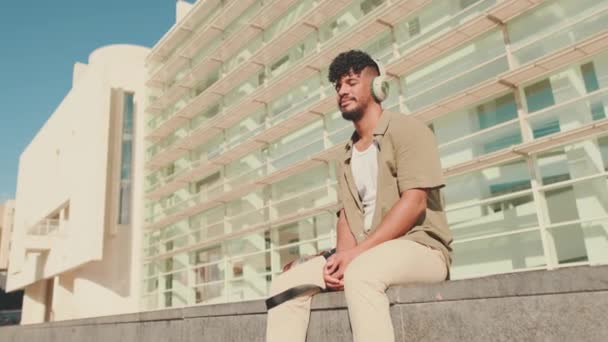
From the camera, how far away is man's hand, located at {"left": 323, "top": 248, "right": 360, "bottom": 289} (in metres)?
2.56

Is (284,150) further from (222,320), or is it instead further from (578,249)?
(222,320)

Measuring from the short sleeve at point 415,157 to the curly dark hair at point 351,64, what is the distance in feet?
1.70

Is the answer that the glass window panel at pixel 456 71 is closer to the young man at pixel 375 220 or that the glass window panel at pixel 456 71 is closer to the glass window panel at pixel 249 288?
the glass window panel at pixel 249 288

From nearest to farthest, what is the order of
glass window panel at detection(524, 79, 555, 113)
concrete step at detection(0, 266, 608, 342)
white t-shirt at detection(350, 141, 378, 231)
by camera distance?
concrete step at detection(0, 266, 608, 342) < white t-shirt at detection(350, 141, 378, 231) < glass window panel at detection(524, 79, 555, 113)

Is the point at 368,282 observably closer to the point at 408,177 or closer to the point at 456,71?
the point at 408,177

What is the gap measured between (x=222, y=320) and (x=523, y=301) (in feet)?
8.25

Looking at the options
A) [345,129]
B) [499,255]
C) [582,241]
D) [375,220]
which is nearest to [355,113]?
[375,220]

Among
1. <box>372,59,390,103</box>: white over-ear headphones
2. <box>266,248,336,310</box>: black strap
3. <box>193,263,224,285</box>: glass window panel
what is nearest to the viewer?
<box>266,248,336,310</box>: black strap

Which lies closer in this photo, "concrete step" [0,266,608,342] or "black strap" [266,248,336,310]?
"concrete step" [0,266,608,342]

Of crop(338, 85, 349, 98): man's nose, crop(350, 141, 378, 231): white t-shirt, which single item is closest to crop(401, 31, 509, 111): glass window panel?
crop(338, 85, 349, 98): man's nose

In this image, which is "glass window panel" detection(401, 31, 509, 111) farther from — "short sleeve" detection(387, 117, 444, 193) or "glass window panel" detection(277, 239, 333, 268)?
"short sleeve" detection(387, 117, 444, 193)

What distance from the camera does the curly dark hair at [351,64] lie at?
9.98 feet

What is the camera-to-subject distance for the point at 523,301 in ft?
6.70

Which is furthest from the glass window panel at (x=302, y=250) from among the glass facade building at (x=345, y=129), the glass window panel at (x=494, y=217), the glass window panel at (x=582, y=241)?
the glass window panel at (x=582, y=241)
